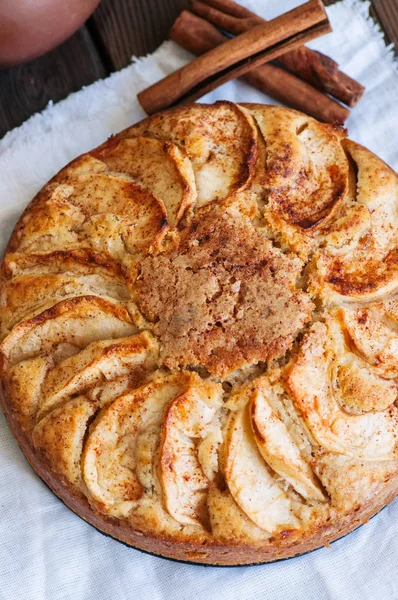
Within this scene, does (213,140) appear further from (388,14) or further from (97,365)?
(388,14)

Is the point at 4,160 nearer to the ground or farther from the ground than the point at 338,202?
farther from the ground

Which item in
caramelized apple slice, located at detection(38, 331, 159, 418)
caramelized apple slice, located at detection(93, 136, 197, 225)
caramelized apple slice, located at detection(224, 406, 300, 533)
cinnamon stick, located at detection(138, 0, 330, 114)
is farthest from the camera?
cinnamon stick, located at detection(138, 0, 330, 114)

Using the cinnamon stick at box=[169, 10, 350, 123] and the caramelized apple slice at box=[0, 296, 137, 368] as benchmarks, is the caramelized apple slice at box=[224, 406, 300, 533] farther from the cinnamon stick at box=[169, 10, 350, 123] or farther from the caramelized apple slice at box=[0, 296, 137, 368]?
the cinnamon stick at box=[169, 10, 350, 123]

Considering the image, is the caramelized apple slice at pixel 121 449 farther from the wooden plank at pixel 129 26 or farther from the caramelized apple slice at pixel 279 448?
the wooden plank at pixel 129 26

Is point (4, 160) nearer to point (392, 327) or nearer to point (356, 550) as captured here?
point (392, 327)

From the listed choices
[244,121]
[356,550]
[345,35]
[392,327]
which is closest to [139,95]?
[244,121]

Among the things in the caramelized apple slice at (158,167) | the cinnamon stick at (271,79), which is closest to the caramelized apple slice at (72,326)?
the caramelized apple slice at (158,167)

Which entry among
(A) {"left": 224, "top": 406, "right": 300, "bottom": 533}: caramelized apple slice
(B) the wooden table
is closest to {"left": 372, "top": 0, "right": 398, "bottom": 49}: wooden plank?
(B) the wooden table
